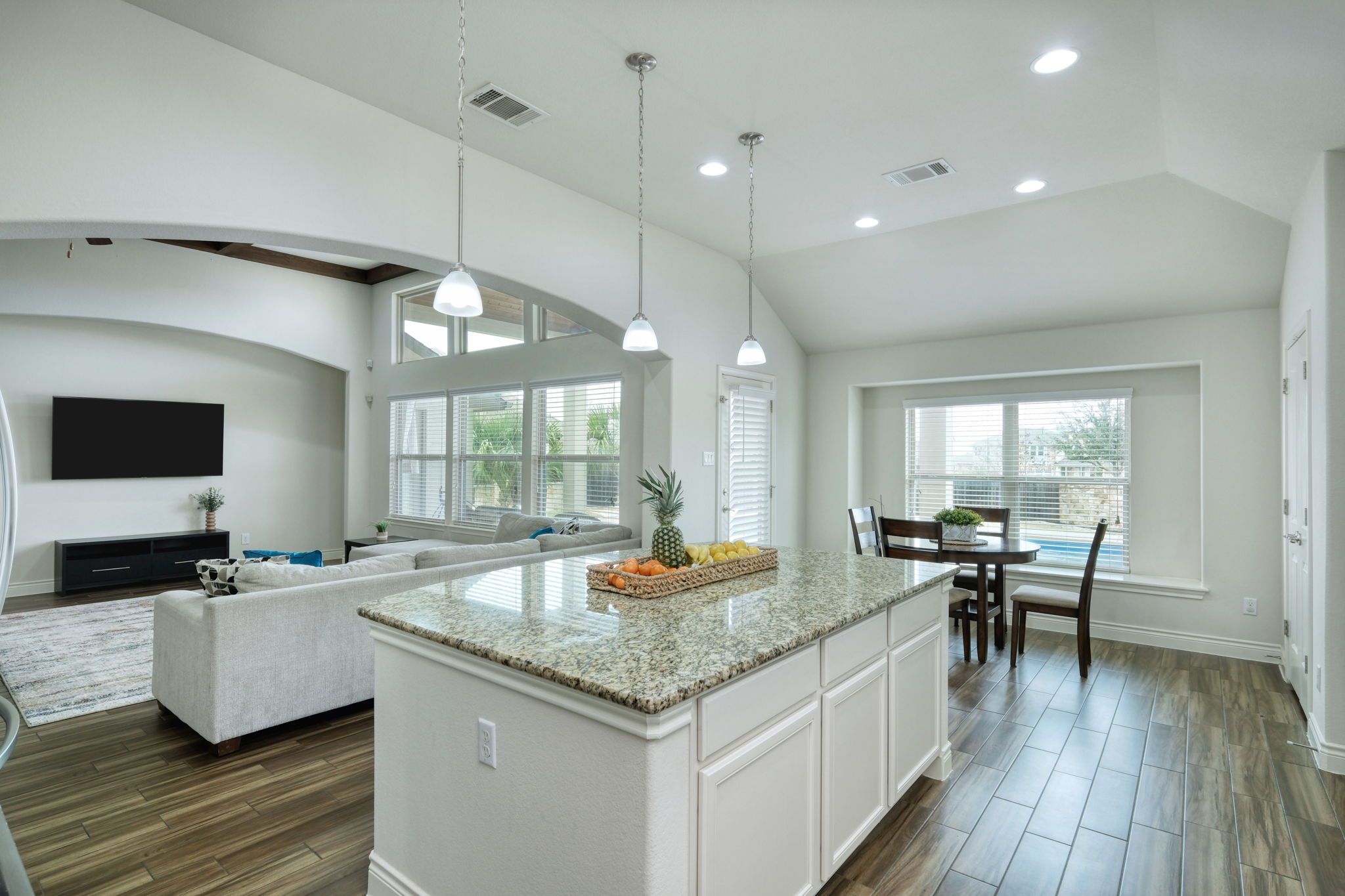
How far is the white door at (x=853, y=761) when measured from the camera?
6.82ft

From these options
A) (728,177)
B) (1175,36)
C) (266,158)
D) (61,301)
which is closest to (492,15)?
(266,158)

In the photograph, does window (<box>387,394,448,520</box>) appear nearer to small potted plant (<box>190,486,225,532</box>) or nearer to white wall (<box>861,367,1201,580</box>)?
small potted plant (<box>190,486,225,532</box>)

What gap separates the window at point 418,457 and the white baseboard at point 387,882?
18.8 ft

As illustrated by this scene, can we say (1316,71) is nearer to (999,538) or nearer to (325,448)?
(999,538)

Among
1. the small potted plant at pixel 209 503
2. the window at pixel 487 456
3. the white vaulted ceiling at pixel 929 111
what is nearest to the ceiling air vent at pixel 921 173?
the white vaulted ceiling at pixel 929 111

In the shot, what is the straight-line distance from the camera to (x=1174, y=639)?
4.87 meters

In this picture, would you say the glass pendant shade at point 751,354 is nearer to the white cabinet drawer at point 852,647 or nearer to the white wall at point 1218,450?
the white cabinet drawer at point 852,647

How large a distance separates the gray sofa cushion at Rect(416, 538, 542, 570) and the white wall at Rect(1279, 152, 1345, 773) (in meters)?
3.94

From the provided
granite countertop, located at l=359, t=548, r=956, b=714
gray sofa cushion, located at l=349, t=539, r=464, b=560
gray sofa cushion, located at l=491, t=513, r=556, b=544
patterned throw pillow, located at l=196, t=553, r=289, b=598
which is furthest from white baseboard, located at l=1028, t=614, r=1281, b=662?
patterned throw pillow, located at l=196, t=553, r=289, b=598

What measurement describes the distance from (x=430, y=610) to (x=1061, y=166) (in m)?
3.93

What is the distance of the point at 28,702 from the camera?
3717mm

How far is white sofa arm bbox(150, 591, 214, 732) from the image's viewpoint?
10.2 ft

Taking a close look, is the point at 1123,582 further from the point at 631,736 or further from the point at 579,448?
the point at 631,736

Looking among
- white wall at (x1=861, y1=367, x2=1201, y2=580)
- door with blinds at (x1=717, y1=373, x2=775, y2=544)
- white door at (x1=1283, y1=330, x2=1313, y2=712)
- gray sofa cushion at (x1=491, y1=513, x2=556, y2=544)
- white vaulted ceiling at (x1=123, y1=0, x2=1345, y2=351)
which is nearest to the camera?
white vaulted ceiling at (x1=123, y1=0, x2=1345, y2=351)
